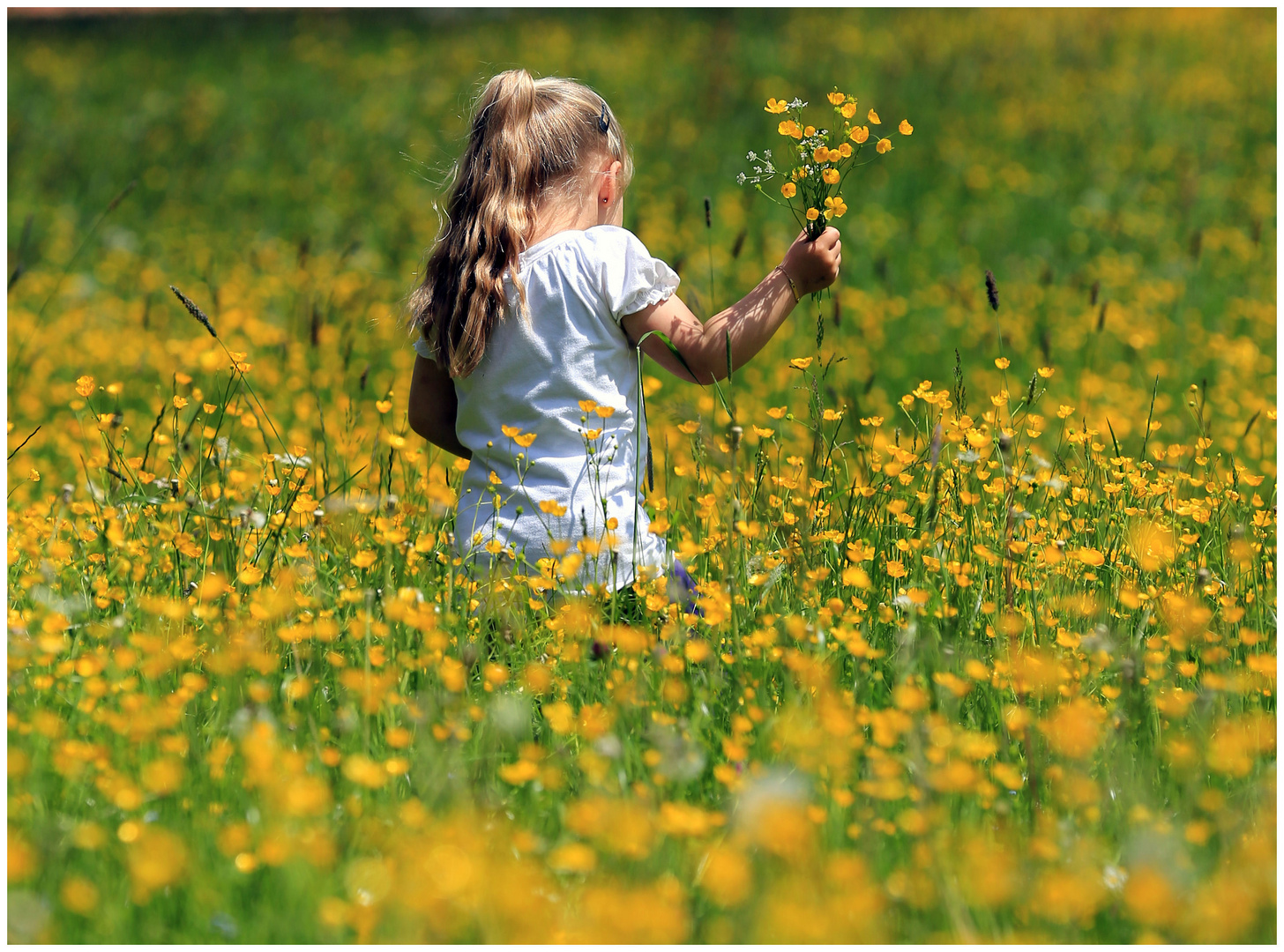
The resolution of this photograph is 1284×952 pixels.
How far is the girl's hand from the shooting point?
2572 mm

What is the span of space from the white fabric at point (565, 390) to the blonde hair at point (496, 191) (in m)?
0.06

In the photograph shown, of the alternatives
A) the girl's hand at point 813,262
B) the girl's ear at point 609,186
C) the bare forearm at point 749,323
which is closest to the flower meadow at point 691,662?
the bare forearm at point 749,323

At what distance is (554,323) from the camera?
2.65 meters

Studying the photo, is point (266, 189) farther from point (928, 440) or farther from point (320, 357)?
point (928, 440)

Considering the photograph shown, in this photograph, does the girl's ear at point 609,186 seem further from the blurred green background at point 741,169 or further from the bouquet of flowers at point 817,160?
the blurred green background at point 741,169

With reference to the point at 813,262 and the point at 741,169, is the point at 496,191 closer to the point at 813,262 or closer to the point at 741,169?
the point at 813,262

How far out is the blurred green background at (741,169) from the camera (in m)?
5.51

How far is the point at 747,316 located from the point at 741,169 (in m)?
6.65

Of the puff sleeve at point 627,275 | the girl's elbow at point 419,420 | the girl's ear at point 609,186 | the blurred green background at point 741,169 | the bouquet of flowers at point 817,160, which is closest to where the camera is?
the bouquet of flowers at point 817,160

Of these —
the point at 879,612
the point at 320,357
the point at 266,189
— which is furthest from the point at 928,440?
the point at 266,189

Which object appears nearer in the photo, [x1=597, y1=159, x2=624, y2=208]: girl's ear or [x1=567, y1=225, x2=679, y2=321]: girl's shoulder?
[x1=567, y1=225, x2=679, y2=321]: girl's shoulder

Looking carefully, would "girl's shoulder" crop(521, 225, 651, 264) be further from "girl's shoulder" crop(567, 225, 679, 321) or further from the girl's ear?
the girl's ear

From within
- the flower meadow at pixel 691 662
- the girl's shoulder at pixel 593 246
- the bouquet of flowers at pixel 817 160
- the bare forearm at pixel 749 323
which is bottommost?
the flower meadow at pixel 691 662

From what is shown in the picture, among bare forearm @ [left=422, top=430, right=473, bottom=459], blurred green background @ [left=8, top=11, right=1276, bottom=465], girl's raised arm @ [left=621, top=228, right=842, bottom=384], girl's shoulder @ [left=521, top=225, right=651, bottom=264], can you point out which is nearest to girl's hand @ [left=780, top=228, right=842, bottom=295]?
girl's raised arm @ [left=621, top=228, right=842, bottom=384]
